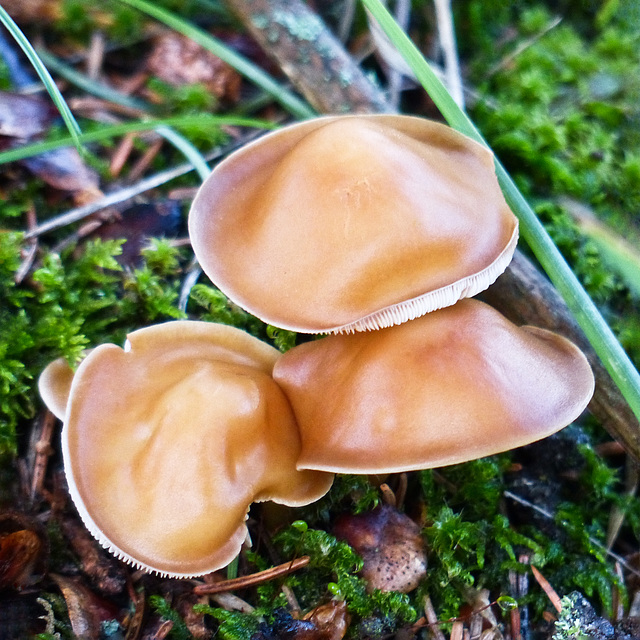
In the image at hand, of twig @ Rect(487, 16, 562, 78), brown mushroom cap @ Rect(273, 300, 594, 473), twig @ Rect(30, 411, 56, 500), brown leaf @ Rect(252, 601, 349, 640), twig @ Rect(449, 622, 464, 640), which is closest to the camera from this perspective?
brown mushroom cap @ Rect(273, 300, 594, 473)

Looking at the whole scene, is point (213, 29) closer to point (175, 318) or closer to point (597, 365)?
point (175, 318)

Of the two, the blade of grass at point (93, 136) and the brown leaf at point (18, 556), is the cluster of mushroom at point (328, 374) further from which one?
the blade of grass at point (93, 136)

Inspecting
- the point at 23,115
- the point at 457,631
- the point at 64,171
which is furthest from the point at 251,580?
the point at 23,115

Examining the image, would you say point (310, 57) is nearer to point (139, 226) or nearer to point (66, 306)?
point (139, 226)

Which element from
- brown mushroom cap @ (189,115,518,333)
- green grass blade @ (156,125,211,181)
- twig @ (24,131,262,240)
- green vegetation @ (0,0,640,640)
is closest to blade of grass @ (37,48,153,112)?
green vegetation @ (0,0,640,640)

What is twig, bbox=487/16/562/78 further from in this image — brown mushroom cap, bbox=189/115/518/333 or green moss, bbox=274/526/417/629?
green moss, bbox=274/526/417/629

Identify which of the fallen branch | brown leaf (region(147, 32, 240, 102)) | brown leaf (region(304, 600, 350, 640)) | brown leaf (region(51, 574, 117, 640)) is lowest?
brown leaf (region(51, 574, 117, 640))

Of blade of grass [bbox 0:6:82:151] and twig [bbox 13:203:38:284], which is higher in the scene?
blade of grass [bbox 0:6:82:151]

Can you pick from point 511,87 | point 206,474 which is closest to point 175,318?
point 206,474
